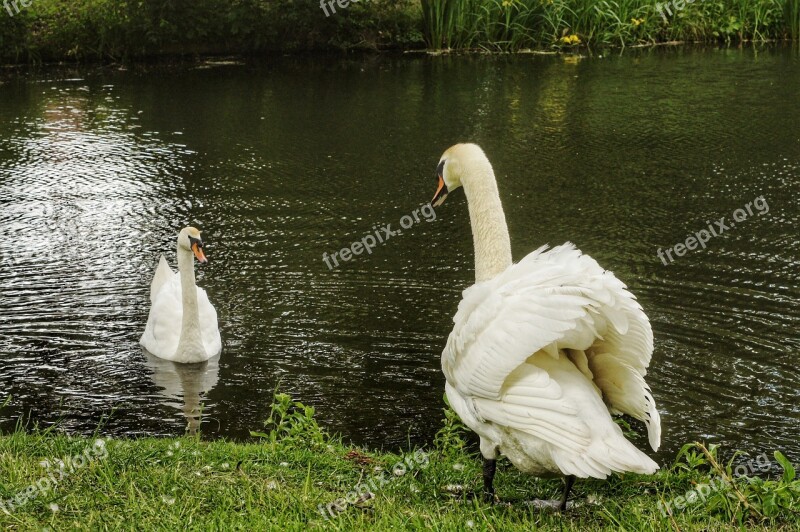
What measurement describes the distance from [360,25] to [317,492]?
2063 cm

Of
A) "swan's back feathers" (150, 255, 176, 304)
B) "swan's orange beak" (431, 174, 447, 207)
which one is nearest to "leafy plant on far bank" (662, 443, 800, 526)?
"swan's orange beak" (431, 174, 447, 207)

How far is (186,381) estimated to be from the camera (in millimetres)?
8242

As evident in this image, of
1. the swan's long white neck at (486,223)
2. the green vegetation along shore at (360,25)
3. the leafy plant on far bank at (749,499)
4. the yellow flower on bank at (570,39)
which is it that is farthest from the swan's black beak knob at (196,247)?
the yellow flower on bank at (570,39)

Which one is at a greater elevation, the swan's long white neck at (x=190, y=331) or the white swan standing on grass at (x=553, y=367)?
the white swan standing on grass at (x=553, y=367)

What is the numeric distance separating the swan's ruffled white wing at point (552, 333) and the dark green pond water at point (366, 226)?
2090mm

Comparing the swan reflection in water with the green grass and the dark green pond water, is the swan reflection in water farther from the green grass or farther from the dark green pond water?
the green grass

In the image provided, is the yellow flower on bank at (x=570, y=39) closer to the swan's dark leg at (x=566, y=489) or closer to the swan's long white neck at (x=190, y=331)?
the swan's long white neck at (x=190, y=331)

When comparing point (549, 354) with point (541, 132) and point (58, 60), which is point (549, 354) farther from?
point (58, 60)

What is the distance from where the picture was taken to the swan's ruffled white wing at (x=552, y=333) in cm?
414

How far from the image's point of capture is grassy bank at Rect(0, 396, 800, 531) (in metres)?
4.36

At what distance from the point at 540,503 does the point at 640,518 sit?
21.8 inches

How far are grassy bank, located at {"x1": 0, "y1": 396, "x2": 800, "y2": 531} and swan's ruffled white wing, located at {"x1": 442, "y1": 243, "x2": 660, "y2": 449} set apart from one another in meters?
0.41

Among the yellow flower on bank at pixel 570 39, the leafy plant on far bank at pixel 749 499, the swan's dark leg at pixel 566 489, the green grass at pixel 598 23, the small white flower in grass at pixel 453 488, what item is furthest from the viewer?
the green grass at pixel 598 23

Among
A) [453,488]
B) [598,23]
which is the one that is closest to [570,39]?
[598,23]
